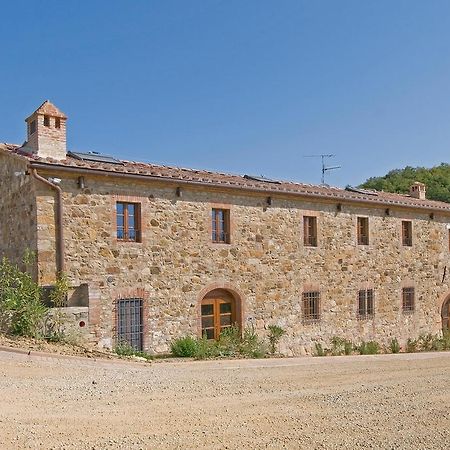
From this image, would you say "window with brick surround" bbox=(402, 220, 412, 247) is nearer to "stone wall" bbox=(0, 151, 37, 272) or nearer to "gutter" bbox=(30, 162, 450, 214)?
"gutter" bbox=(30, 162, 450, 214)

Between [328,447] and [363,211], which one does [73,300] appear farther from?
[363,211]

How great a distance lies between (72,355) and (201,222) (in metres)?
5.66

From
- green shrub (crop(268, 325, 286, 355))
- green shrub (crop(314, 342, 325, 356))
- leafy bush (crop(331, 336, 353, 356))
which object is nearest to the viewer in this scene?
green shrub (crop(268, 325, 286, 355))

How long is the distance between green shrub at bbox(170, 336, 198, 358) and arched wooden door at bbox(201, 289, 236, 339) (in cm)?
145

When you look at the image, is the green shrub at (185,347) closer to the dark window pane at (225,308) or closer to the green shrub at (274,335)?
Answer: the dark window pane at (225,308)

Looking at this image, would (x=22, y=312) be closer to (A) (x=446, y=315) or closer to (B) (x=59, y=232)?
(B) (x=59, y=232)

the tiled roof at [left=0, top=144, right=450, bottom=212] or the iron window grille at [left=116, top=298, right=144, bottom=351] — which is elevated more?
the tiled roof at [left=0, top=144, right=450, bottom=212]

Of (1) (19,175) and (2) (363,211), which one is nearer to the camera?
(1) (19,175)

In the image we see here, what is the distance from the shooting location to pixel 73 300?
39.6ft

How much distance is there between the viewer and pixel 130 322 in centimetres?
1305

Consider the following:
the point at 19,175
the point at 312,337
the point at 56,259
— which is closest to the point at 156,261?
the point at 56,259

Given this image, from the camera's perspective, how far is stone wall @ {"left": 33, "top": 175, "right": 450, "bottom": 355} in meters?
12.7

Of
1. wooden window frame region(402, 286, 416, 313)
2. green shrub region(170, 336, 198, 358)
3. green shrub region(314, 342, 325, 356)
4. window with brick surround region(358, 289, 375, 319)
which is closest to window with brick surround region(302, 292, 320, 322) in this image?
green shrub region(314, 342, 325, 356)

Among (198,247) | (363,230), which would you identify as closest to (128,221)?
(198,247)
